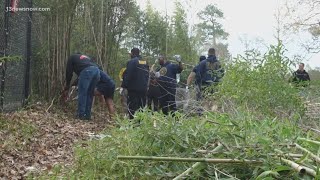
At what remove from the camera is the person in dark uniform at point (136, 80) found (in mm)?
7754

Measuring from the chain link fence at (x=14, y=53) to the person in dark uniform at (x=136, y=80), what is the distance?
1.76 metres

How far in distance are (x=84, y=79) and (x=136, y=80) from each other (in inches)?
36.3

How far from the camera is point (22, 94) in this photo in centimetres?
786

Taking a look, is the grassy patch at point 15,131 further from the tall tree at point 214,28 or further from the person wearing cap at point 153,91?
the tall tree at point 214,28

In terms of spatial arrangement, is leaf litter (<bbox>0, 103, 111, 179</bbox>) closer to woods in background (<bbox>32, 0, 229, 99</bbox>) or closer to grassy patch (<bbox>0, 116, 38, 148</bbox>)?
grassy patch (<bbox>0, 116, 38, 148</bbox>)

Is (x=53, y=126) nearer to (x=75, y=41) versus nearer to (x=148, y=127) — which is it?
(x=75, y=41)

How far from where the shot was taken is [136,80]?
786cm

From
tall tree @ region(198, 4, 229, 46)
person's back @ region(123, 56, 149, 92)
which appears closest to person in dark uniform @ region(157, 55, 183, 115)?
person's back @ region(123, 56, 149, 92)

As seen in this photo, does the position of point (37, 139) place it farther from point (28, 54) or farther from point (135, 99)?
point (28, 54)

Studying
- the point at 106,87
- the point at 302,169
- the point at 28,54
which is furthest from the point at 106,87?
the point at 302,169

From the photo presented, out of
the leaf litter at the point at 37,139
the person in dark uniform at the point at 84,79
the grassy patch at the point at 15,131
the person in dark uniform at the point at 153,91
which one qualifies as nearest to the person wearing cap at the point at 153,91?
the person in dark uniform at the point at 153,91

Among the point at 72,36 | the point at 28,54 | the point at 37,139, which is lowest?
the point at 37,139

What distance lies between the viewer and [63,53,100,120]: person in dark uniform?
7906mm

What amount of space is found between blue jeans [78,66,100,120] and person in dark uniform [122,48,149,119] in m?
0.58
